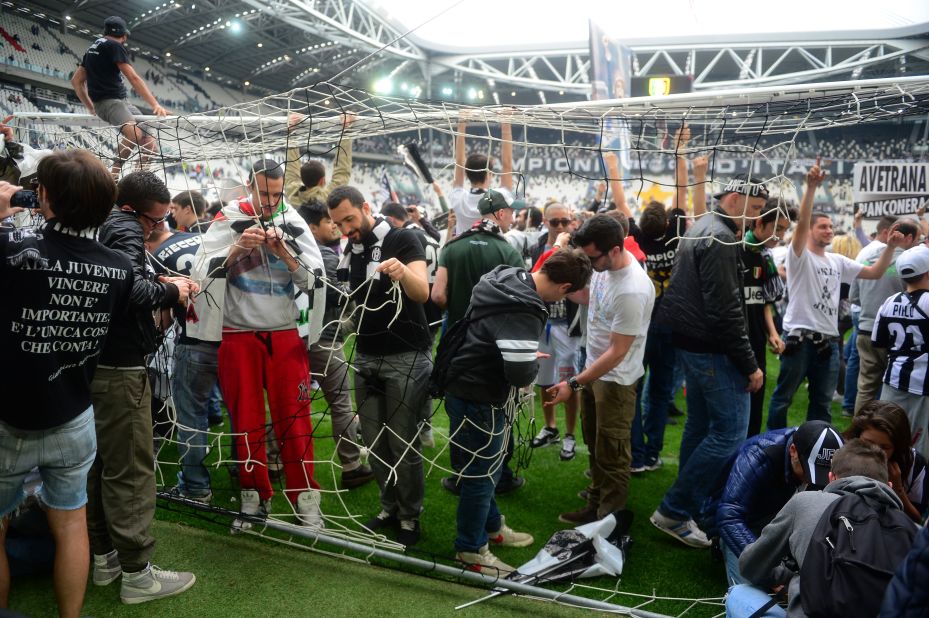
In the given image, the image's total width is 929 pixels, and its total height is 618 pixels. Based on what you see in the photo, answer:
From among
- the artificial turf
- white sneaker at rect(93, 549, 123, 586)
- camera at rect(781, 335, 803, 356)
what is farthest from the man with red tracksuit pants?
camera at rect(781, 335, 803, 356)

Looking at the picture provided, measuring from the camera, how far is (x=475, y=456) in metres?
2.89

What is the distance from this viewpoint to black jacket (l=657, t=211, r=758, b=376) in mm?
3277

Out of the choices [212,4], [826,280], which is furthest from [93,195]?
[212,4]

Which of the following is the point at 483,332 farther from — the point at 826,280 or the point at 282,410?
the point at 826,280

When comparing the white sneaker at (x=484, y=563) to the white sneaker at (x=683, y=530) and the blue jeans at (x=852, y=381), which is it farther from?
the blue jeans at (x=852, y=381)

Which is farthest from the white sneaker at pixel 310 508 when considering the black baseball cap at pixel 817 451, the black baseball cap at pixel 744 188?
the black baseball cap at pixel 744 188

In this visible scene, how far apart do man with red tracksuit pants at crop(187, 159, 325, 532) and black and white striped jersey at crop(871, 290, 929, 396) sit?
3421 mm

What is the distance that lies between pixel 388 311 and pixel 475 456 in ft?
2.95

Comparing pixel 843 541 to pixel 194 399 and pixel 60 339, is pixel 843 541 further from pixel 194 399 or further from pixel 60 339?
pixel 194 399

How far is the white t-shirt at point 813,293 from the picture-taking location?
421 centimetres

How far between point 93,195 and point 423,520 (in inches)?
96.3

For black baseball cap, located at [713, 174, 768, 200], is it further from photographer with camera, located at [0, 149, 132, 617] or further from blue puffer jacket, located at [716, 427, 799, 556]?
photographer with camera, located at [0, 149, 132, 617]

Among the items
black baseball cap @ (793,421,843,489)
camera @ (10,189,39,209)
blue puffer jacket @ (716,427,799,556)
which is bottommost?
blue puffer jacket @ (716,427,799,556)

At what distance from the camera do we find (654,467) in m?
4.50
